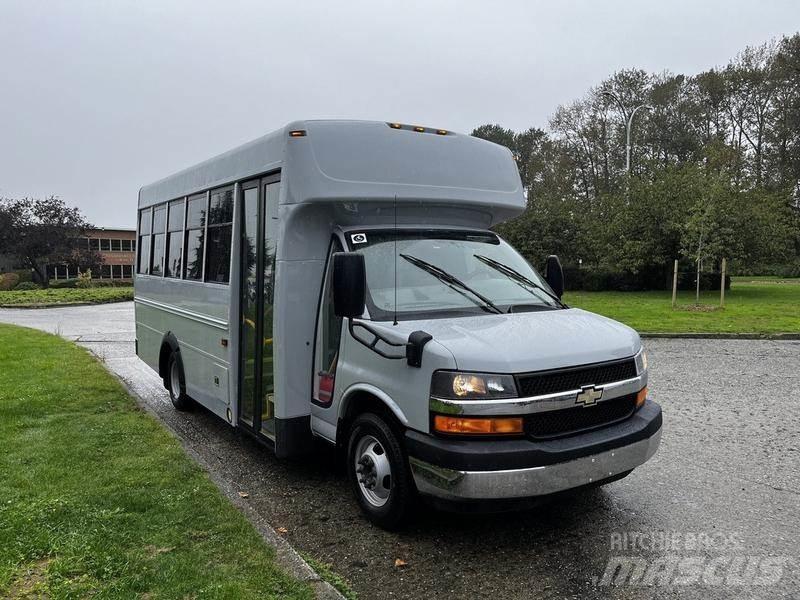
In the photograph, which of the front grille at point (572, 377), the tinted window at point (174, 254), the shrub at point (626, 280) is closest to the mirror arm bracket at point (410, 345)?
the front grille at point (572, 377)

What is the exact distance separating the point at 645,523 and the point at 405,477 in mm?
1787

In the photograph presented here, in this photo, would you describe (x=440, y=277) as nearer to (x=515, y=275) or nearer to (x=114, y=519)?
(x=515, y=275)

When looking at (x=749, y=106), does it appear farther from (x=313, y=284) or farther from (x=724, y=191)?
(x=313, y=284)

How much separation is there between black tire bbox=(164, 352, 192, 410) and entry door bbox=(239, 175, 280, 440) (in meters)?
2.06

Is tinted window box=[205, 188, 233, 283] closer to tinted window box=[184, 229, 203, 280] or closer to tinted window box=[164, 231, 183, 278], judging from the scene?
tinted window box=[184, 229, 203, 280]

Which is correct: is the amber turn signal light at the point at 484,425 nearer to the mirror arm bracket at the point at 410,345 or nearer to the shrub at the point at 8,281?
the mirror arm bracket at the point at 410,345

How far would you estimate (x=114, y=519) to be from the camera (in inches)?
165

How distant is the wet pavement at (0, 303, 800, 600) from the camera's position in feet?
11.9

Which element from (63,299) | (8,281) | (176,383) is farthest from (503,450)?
(8,281)

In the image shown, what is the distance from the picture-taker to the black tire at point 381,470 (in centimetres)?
404

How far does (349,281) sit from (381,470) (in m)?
1.31

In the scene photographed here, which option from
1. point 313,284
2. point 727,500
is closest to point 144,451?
→ point 313,284

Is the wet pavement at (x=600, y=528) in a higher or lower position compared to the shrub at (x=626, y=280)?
lower

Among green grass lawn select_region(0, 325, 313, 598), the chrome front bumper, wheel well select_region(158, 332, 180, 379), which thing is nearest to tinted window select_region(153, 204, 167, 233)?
wheel well select_region(158, 332, 180, 379)
